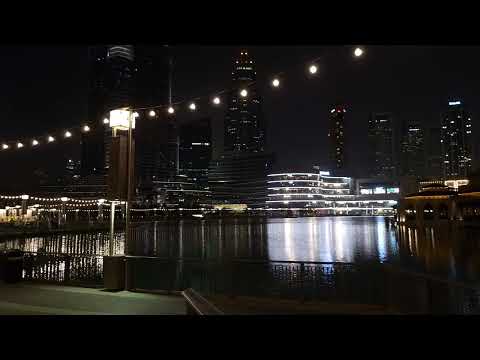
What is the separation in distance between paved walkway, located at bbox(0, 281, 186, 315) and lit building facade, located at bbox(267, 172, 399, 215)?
135 meters

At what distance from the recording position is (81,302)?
644cm

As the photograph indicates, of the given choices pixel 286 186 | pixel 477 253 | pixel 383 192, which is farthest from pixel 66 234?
pixel 383 192

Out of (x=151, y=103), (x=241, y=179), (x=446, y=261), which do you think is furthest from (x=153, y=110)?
(x=151, y=103)

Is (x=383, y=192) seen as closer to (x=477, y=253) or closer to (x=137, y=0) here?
(x=477, y=253)

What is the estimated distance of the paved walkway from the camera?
5.85 metres

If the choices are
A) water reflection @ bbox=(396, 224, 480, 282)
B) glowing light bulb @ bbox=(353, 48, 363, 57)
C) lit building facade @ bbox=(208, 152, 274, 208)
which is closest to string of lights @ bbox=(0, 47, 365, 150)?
glowing light bulb @ bbox=(353, 48, 363, 57)

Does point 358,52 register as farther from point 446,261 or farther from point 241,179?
point 241,179

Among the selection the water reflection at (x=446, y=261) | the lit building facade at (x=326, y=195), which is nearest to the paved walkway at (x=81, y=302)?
the water reflection at (x=446, y=261)

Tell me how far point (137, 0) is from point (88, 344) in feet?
13.0

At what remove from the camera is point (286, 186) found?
14388cm

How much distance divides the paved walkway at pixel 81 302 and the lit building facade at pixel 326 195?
442 ft

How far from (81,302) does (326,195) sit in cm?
14949

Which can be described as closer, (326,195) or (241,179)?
(326,195)

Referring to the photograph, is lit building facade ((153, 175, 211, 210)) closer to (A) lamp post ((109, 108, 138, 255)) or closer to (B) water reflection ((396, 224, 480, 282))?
(B) water reflection ((396, 224, 480, 282))
